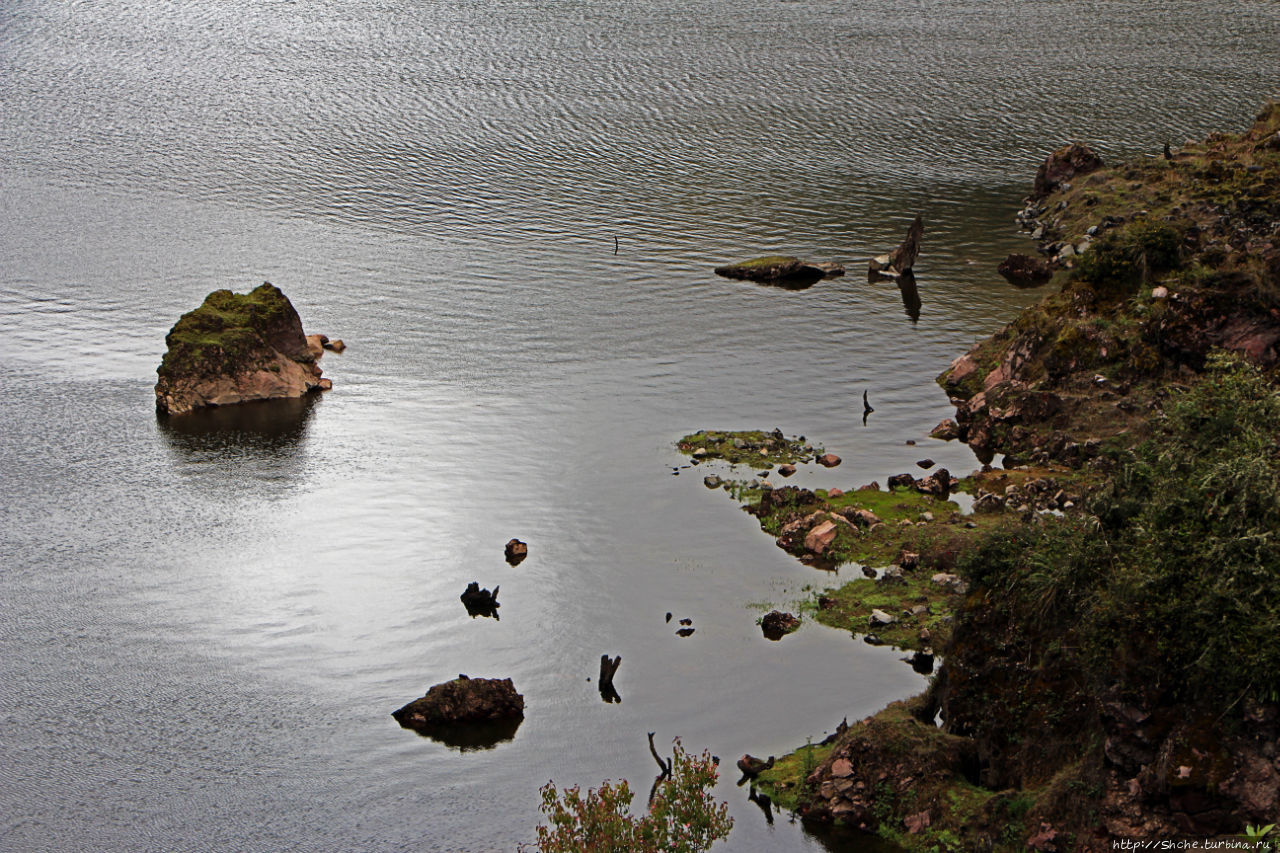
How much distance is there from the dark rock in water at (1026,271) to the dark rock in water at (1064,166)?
17.0 metres

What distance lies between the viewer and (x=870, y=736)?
119 feet

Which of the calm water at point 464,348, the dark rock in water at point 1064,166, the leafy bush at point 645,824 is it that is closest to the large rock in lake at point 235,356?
the calm water at point 464,348

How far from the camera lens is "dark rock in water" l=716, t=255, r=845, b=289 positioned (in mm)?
89688

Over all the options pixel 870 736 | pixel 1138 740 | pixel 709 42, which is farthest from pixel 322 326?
pixel 709 42

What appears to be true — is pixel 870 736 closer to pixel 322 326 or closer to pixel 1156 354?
pixel 1156 354

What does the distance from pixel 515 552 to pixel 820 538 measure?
40.5 feet

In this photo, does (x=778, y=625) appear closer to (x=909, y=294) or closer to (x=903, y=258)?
(x=909, y=294)

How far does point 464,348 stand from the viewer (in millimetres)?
79062

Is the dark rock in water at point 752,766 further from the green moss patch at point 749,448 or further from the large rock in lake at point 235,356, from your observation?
the large rock in lake at point 235,356

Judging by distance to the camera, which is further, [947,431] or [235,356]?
[235,356]

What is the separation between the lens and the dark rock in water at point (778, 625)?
4628 cm

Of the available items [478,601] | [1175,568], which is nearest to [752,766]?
[1175,568]

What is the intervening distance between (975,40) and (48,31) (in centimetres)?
10077

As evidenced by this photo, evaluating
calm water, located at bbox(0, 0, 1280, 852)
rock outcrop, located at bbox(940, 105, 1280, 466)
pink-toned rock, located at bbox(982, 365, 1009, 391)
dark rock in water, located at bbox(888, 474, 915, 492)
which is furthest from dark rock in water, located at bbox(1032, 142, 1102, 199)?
dark rock in water, located at bbox(888, 474, 915, 492)
